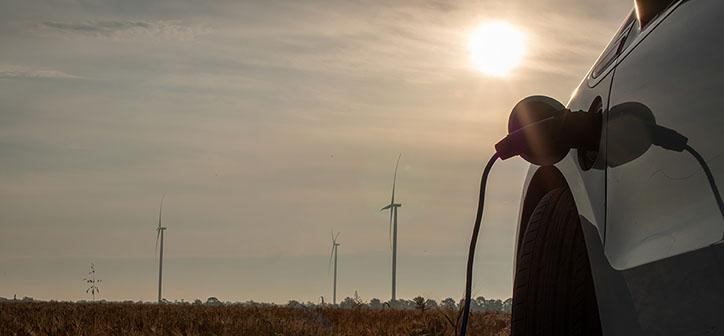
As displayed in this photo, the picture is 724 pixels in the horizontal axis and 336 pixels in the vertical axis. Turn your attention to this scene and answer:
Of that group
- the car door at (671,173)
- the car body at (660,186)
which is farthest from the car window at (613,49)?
the car door at (671,173)

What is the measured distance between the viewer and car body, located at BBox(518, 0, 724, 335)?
2148 mm

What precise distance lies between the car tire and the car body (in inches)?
9.8

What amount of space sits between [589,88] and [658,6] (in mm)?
638

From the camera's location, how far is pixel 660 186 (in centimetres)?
242

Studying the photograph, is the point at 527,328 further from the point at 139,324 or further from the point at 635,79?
the point at 139,324

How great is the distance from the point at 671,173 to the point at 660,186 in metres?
0.06

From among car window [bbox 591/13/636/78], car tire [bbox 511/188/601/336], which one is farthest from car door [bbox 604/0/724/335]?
car tire [bbox 511/188/601/336]

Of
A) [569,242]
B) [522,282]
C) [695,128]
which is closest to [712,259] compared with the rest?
[695,128]

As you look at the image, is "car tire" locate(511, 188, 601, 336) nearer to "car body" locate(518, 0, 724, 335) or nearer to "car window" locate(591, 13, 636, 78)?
"car body" locate(518, 0, 724, 335)

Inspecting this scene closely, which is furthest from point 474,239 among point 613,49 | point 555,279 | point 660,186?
point 660,186

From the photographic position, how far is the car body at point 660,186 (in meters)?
2.15

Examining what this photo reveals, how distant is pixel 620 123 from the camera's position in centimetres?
275

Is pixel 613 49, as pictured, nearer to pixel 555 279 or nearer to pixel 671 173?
pixel 555 279

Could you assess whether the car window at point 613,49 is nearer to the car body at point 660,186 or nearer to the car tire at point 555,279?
the car body at point 660,186
